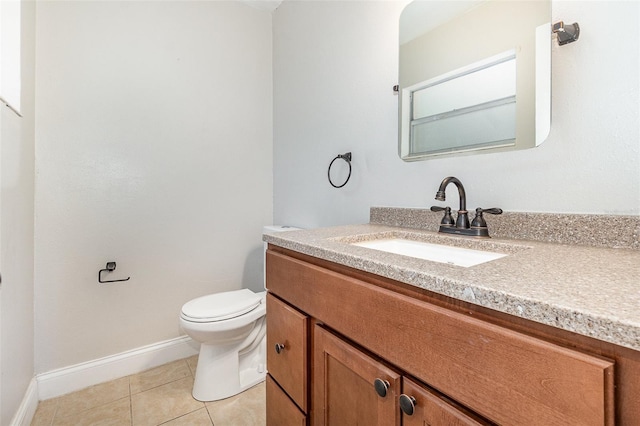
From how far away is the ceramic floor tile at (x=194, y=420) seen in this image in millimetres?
1359

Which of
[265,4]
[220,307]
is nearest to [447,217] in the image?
[220,307]

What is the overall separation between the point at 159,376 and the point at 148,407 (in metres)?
0.28

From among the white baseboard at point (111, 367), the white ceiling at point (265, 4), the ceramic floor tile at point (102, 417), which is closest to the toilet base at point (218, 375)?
the ceramic floor tile at point (102, 417)

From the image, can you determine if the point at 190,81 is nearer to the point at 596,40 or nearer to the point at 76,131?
the point at 76,131

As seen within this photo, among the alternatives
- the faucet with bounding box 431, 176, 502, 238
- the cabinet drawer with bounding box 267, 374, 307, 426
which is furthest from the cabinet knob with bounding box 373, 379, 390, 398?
the faucet with bounding box 431, 176, 502, 238

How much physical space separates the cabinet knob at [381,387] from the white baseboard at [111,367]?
67.6 inches

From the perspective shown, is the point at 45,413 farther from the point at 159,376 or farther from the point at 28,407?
the point at 159,376

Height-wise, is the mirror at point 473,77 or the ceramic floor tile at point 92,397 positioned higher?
the mirror at point 473,77

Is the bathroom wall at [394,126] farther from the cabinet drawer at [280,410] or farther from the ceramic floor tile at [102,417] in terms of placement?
the ceramic floor tile at [102,417]

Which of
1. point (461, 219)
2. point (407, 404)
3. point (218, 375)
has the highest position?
point (461, 219)

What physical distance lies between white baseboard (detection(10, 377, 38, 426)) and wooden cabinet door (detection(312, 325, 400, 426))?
→ 53.5 inches

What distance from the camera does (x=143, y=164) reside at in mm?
1779

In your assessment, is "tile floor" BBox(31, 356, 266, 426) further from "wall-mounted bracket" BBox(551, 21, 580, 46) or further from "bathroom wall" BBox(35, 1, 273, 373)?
"wall-mounted bracket" BBox(551, 21, 580, 46)

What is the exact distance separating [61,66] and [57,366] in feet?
5.22
